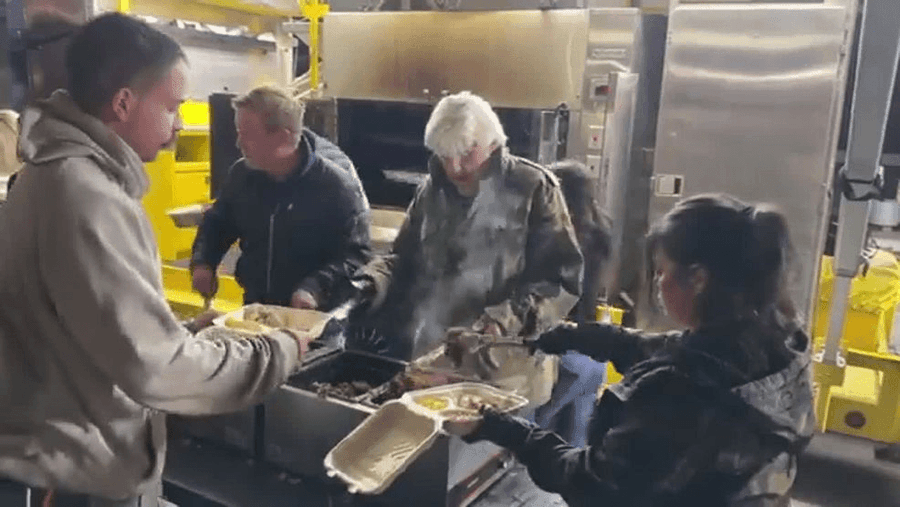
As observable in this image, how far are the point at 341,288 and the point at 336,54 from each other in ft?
6.65

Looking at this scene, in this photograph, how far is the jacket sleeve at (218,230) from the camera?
8.65ft

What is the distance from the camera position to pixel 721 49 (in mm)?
3453

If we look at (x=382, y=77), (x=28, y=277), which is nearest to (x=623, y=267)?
(x=382, y=77)

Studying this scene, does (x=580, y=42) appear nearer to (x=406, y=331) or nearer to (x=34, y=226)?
(x=406, y=331)

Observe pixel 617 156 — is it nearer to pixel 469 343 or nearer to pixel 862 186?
pixel 862 186

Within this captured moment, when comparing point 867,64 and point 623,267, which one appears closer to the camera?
point 867,64

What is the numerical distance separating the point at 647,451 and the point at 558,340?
22.7 inches

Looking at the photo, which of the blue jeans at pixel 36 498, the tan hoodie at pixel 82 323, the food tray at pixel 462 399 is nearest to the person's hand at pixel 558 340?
the food tray at pixel 462 399

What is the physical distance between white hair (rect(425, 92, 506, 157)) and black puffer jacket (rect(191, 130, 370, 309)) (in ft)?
1.24

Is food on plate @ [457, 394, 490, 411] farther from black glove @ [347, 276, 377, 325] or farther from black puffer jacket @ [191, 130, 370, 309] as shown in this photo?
black puffer jacket @ [191, 130, 370, 309]

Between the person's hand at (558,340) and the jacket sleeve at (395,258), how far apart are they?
2.33ft

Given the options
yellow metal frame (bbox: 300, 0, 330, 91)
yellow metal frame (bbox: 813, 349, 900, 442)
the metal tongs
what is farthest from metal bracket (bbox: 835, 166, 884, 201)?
yellow metal frame (bbox: 300, 0, 330, 91)

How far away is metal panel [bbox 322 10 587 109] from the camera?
3.54m

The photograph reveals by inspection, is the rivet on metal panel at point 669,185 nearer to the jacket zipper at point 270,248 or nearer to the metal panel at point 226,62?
the jacket zipper at point 270,248
